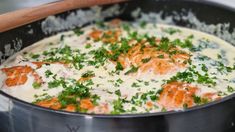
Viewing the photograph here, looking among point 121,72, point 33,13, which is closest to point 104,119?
point 121,72

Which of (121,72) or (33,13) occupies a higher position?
(33,13)

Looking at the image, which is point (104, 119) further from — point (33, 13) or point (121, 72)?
point (33, 13)

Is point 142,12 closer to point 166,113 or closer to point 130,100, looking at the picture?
point 130,100

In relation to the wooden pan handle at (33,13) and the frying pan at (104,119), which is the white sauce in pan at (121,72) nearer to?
the frying pan at (104,119)

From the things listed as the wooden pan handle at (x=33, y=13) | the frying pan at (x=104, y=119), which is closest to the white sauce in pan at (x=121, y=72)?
the frying pan at (x=104, y=119)

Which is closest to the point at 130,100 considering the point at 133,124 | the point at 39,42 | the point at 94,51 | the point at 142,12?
the point at 133,124
